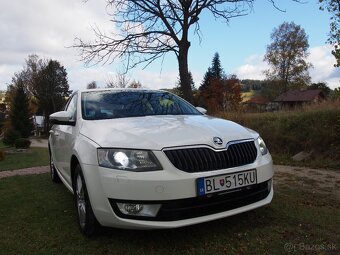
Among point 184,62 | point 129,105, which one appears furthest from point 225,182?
point 184,62

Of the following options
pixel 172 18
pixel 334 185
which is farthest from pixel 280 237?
pixel 172 18

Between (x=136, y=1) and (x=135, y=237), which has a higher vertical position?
(x=136, y=1)

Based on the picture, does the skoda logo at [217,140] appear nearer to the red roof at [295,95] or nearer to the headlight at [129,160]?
the headlight at [129,160]

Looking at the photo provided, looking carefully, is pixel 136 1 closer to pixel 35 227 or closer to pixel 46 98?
pixel 35 227

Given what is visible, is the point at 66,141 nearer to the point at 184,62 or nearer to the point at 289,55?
the point at 184,62

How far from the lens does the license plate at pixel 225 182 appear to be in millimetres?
3285

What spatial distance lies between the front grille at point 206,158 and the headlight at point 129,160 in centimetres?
15

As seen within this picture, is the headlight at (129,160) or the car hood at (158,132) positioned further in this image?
the car hood at (158,132)

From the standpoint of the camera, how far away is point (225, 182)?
340cm

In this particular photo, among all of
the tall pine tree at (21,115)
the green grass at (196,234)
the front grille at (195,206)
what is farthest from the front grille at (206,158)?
the tall pine tree at (21,115)

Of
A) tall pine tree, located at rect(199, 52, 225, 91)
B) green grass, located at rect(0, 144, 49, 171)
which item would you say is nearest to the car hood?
green grass, located at rect(0, 144, 49, 171)

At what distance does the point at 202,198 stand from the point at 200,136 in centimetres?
59

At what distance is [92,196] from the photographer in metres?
3.48

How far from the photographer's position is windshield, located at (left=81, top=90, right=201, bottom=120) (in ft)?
14.9
